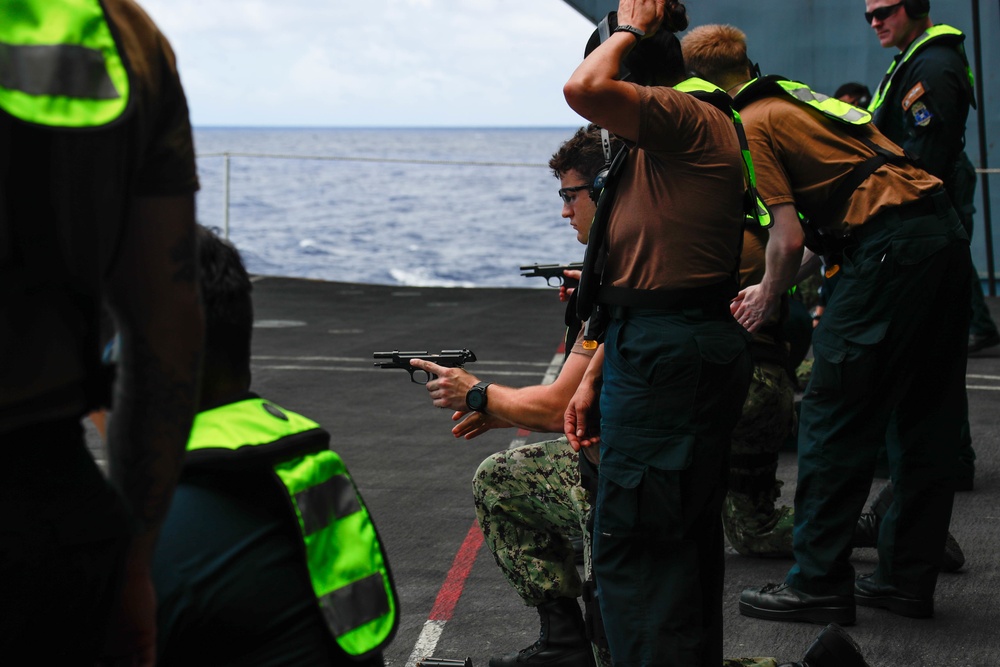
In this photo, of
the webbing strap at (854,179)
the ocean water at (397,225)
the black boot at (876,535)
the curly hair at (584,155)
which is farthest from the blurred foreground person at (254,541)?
the ocean water at (397,225)

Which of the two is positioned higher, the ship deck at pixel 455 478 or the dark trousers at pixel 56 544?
the dark trousers at pixel 56 544

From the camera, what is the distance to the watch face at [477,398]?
3.41 meters

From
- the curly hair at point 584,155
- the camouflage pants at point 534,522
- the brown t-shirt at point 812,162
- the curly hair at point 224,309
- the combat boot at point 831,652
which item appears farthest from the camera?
the brown t-shirt at point 812,162

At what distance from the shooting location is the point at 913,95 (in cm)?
515

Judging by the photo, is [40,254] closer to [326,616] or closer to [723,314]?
[326,616]

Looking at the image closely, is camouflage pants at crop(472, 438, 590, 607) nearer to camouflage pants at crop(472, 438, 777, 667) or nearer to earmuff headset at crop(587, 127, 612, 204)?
camouflage pants at crop(472, 438, 777, 667)

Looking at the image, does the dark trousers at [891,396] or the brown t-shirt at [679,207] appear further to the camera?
the dark trousers at [891,396]

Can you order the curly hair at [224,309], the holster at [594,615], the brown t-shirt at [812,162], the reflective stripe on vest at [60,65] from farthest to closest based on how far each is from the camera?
the brown t-shirt at [812,162] → the holster at [594,615] → the curly hair at [224,309] → the reflective stripe on vest at [60,65]

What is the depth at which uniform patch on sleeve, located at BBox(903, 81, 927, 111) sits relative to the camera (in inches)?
201

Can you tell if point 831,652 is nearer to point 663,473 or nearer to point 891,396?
point 891,396

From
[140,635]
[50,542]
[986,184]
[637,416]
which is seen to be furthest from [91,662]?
[986,184]

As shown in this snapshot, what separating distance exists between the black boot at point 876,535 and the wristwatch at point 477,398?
1.78 m

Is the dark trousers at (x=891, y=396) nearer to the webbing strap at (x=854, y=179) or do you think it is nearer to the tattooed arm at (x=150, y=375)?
the webbing strap at (x=854, y=179)

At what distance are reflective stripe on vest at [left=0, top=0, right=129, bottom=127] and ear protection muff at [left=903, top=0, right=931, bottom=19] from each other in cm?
422
